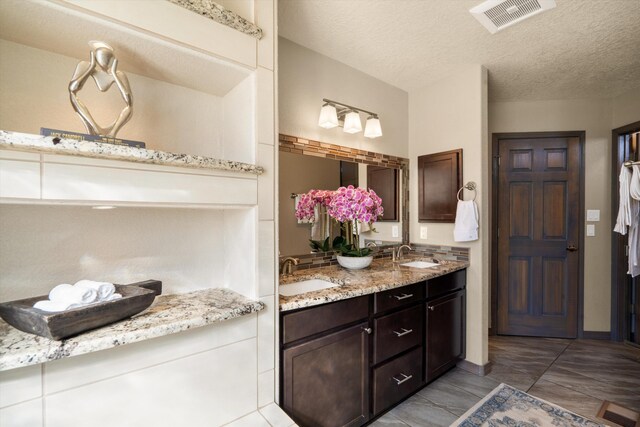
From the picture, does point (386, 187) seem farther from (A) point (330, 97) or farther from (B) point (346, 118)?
(A) point (330, 97)

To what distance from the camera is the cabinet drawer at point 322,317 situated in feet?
4.60

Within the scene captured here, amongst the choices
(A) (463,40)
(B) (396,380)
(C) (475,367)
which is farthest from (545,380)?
(A) (463,40)

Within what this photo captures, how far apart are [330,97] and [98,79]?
158cm

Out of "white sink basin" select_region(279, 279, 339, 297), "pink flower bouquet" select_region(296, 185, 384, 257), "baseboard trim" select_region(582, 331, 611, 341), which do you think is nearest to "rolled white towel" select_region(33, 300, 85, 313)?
"white sink basin" select_region(279, 279, 339, 297)

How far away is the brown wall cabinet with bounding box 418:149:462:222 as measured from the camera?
2592 millimetres

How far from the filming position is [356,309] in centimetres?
164

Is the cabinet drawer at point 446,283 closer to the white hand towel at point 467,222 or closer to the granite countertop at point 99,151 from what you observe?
the white hand towel at point 467,222

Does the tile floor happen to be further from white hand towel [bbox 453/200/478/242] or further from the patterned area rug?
white hand towel [bbox 453/200/478/242]

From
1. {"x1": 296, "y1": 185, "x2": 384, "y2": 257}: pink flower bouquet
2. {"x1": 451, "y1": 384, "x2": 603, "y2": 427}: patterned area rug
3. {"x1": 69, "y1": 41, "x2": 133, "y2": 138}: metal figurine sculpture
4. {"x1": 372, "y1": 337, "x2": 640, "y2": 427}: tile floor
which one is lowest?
{"x1": 372, "y1": 337, "x2": 640, "y2": 427}: tile floor

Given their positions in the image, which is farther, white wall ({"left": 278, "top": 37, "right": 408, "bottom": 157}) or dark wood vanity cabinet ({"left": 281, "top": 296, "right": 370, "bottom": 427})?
white wall ({"left": 278, "top": 37, "right": 408, "bottom": 157})

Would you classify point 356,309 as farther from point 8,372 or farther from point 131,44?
point 131,44

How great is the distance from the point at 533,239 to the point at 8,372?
4.05m

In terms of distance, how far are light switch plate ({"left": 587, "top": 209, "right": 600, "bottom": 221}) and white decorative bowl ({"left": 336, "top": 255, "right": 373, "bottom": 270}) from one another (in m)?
2.71

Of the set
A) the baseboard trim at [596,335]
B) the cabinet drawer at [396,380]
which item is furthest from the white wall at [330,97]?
the baseboard trim at [596,335]
